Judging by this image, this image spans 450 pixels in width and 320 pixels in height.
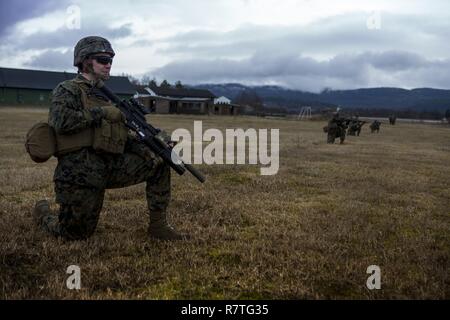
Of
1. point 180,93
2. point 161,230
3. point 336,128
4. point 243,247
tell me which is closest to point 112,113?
point 161,230

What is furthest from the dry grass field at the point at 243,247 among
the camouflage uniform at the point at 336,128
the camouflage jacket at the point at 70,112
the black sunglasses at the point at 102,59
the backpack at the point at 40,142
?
the camouflage uniform at the point at 336,128

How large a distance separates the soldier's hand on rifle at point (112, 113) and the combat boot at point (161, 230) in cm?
115

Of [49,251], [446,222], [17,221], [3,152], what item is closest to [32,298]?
[49,251]

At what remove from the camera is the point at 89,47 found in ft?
→ 16.7

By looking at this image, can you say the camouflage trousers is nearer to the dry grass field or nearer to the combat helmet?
the dry grass field

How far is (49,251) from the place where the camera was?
4812 millimetres

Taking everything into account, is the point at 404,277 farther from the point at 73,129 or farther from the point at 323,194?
the point at 323,194

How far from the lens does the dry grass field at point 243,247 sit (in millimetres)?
4055

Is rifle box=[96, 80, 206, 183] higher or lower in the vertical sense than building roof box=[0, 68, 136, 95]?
lower

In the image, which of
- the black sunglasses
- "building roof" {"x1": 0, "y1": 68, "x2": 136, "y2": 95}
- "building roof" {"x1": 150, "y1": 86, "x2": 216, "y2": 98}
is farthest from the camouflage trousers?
"building roof" {"x1": 150, "y1": 86, "x2": 216, "y2": 98}

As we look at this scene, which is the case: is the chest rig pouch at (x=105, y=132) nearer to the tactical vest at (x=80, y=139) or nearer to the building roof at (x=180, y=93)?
the tactical vest at (x=80, y=139)

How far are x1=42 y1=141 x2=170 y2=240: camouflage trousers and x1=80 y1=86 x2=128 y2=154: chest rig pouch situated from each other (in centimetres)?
16

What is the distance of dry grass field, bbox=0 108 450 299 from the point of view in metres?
4.05

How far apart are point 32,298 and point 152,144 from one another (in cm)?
214
